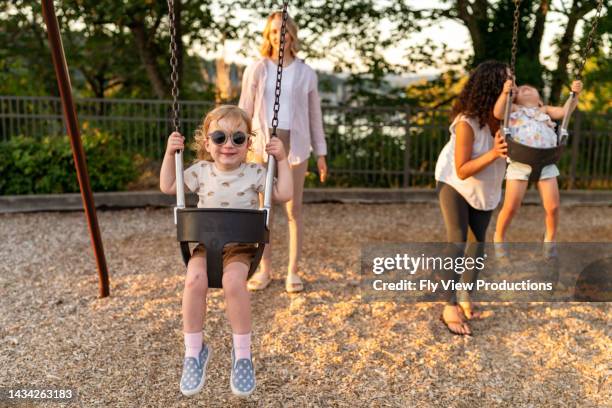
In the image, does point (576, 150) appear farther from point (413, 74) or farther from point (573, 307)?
point (573, 307)

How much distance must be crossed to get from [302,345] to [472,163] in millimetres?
1348

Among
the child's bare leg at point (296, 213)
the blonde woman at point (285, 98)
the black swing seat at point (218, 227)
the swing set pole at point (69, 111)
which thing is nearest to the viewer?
the black swing seat at point (218, 227)

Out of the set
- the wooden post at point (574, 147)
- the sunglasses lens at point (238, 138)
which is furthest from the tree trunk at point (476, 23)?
the sunglasses lens at point (238, 138)

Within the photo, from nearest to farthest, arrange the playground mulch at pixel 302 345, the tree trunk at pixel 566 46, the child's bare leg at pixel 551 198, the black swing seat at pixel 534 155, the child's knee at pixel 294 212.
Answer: the playground mulch at pixel 302 345
the black swing seat at pixel 534 155
the child's knee at pixel 294 212
the child's bare leg at pixel 551 198
the tree trunk at pixel 566 46

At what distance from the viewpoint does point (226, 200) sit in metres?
2.79

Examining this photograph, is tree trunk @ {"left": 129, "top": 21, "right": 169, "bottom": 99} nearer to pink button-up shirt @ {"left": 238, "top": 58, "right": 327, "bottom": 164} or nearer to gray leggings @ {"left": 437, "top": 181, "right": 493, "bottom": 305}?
pink button-up shirt @ {"left": 238, "top": 58, "right": 327, "bottom": 164}

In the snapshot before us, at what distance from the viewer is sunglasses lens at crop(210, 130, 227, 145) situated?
8.70 ft

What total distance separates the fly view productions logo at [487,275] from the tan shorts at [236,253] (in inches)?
50.2

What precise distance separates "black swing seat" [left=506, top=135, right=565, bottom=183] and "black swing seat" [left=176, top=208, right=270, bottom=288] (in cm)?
172

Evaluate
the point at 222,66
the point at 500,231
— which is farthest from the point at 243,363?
the point at 222,66

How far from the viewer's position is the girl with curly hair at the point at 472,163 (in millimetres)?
3465

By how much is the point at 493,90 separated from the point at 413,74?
6041 mm

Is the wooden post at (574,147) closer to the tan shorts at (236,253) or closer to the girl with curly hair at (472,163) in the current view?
the girl with curly hair at (472,163)

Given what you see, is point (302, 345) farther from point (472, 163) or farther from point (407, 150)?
point (407, 150)
